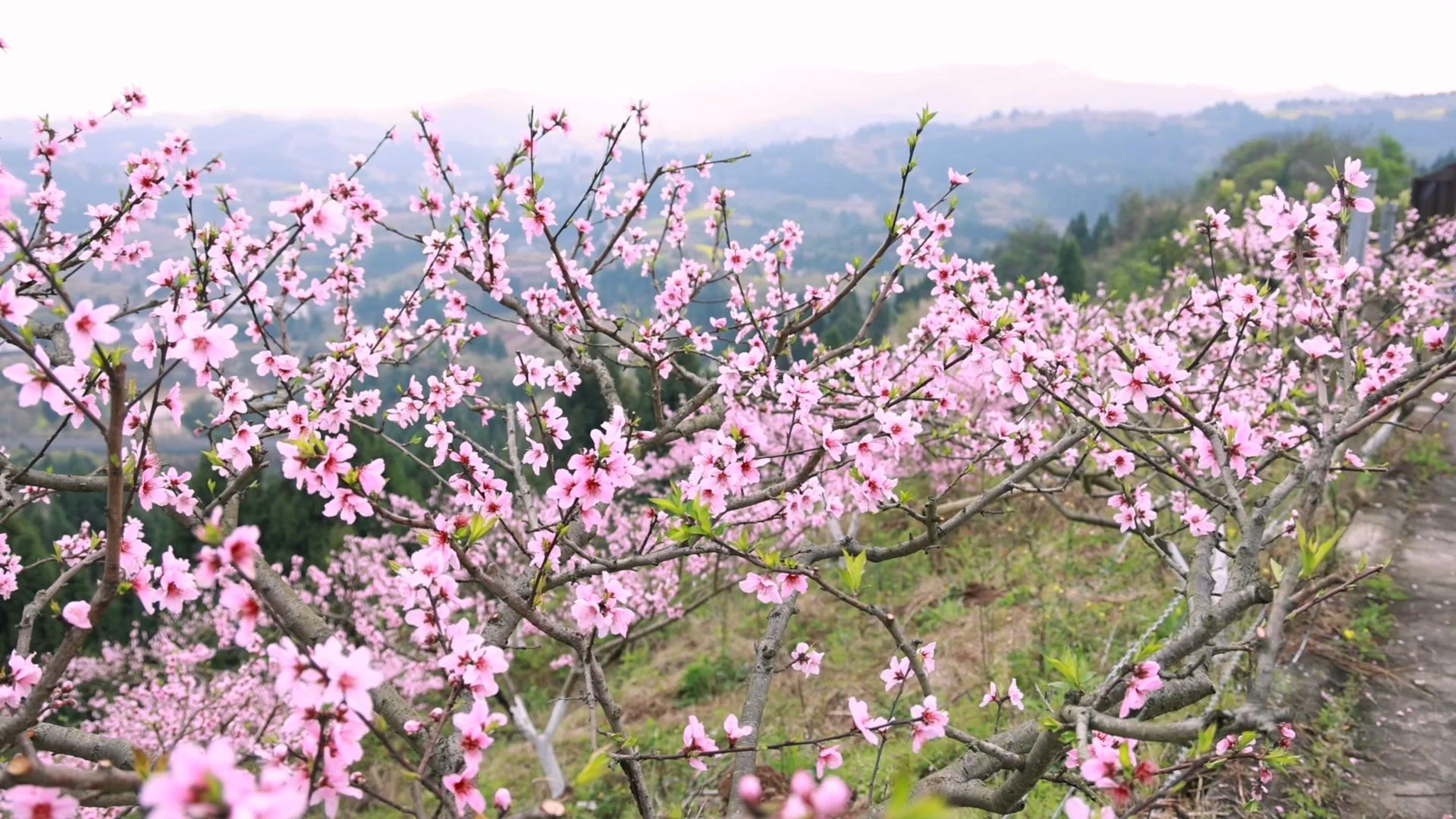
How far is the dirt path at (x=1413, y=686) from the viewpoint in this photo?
426 centimetres

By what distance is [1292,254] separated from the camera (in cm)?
331

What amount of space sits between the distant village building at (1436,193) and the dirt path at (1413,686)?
2187 cm

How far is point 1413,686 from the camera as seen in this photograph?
5.26 meters

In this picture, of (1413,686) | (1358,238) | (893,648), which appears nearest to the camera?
(1413,686)

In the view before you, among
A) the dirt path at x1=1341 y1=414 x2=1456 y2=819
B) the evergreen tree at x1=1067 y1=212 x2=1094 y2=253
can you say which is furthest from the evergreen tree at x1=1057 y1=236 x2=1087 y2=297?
the dirt path at x1=1341 y1=414 x2=1456 y2=819

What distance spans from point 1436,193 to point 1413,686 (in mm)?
28181

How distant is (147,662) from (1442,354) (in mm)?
23571

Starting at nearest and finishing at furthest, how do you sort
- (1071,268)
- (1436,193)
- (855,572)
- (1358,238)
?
1. (855,572)
2. (1358,238)
3. (1436,193)
4. (1071,268)

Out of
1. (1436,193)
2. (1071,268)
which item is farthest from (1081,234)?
(1436,193)

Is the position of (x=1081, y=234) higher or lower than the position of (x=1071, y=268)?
higher

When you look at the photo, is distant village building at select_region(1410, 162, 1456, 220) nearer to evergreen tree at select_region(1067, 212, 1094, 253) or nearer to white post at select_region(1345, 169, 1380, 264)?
white post at select_region(1345, 169, 1380, 264)

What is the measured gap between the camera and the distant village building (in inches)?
926

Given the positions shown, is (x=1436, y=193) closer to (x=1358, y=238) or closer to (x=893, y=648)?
(x=1358, y=238)

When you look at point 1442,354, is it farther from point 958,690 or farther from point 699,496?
→ point 958,690
